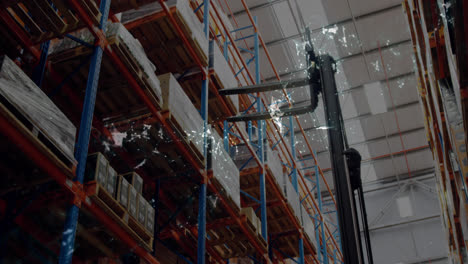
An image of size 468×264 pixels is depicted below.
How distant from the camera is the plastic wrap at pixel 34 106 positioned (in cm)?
447

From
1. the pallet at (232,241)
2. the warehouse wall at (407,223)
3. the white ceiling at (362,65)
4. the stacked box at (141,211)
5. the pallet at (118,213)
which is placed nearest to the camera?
the pallet at (118,213)

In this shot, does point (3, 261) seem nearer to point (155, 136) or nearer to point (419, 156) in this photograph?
point (155, 136)

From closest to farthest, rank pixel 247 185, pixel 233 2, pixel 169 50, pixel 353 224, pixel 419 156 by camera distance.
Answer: pixel 353 224 → pixel 169 50 → pixel 247 185 → pixel 233 2 → pixel 419 156

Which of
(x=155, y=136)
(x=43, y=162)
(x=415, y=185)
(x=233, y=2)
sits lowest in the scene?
(x=43, y=162)

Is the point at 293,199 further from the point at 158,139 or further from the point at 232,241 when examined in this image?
the point at 158,139

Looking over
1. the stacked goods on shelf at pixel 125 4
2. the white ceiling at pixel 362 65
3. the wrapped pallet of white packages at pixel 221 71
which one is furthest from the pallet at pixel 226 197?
the white ceiling at pixel 362 65

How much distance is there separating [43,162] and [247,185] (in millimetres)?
7521

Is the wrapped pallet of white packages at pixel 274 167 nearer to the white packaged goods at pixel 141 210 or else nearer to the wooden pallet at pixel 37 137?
the white packaged goods at pixel 141 210

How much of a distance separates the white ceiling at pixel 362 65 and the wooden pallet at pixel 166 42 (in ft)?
31.9

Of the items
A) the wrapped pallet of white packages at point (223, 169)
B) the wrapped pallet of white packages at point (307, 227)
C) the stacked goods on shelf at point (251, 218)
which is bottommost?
the stacked goods on shelf at point (251, 218)

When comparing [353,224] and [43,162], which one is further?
[43,162]

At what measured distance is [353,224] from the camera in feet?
10.8

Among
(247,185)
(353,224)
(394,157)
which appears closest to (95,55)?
(353,224)

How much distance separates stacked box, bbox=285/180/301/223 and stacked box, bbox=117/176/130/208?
651 cm
